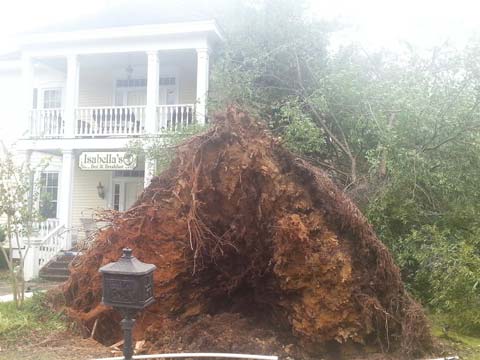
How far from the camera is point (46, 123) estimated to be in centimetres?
1455

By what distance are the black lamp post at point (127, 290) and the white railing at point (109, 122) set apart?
9.99 meters

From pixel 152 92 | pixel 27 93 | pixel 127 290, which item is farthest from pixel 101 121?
pixel 127 290

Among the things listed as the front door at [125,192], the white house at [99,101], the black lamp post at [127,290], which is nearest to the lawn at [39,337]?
the black lamp post at [127,290]

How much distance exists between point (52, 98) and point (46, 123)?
325 centimetres

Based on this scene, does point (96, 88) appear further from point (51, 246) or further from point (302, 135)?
point (302, 135)

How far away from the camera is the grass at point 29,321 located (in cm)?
613

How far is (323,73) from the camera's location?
428 inches

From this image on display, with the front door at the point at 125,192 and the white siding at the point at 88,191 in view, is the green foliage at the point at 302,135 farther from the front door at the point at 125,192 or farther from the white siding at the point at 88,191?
the white siding at the point at 88,191

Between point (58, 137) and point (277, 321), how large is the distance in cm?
1082

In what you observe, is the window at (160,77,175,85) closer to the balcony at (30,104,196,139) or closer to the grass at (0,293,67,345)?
the balcony at (30,104,196,139)

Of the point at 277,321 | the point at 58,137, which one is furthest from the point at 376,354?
the point at 58,137

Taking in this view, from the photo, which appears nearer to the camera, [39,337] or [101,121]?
[39,337]

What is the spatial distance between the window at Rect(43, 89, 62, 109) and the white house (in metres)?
0.04

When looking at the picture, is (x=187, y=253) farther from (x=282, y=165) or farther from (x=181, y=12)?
(x=181, y=12)
